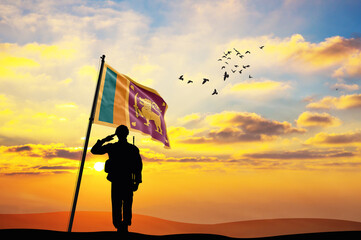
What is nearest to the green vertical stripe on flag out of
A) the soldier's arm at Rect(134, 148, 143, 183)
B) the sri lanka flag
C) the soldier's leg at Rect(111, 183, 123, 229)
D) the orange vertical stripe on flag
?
the sri lanka flag

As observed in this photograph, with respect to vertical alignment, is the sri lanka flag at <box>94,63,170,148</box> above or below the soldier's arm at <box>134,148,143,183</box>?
above

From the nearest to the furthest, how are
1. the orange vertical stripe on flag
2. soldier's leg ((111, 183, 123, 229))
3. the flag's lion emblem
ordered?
1. soldier's leg ((111, 183, 123, 229))
2. the orange vertical stripe on flag
3. the flag's lion emblem

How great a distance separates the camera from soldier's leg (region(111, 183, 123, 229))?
24.7ft

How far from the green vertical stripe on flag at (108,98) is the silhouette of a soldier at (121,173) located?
1334 millimetres

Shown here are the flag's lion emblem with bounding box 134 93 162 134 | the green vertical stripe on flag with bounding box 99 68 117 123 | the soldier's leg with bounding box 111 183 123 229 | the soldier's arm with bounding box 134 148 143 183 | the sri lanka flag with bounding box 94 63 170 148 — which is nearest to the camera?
the soldier's leg with bounding box 111 183 123 229

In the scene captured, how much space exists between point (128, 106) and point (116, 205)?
356cm

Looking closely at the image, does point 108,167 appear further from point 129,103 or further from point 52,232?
point 129,103

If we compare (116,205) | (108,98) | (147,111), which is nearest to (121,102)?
(108,98)

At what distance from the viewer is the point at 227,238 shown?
9211mm

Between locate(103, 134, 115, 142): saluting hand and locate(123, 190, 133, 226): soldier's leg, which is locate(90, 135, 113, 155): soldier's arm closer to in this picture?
locate(103, 134, 115, 142): saluting hand

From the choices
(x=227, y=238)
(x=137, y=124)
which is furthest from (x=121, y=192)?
(x=227, y=238)

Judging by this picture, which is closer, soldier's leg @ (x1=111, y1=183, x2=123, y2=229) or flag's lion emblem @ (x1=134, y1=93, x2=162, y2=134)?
soldier's leg @ (x1=111, y1=183, x2=123, y2=229)

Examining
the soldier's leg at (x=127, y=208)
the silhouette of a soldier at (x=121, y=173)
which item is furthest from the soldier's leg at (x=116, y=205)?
the soldier's leg at (x=127, y=208)

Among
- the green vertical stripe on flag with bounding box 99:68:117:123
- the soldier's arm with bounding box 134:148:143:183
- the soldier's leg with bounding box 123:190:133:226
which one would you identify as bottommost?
the soldier's leg with bounding box 123:190:133:226
